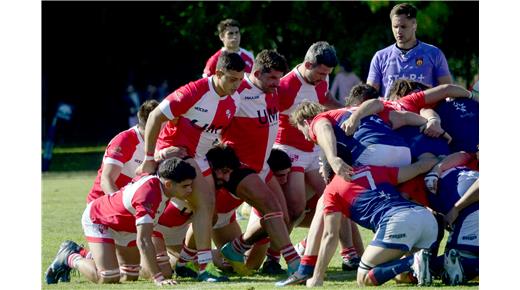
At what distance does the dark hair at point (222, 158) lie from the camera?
864 cm

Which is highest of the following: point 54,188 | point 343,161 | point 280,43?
point 280,43

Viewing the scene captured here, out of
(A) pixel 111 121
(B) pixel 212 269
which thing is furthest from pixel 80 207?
(A) pixel 111 121

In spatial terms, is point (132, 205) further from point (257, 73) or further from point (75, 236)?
point (75, 236)

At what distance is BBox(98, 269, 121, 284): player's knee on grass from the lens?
8.41 m

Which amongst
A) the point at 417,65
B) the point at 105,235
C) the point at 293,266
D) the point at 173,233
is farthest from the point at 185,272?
the point at 417,65

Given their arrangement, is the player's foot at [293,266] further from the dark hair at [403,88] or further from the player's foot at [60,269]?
the player's foot at [60,269]

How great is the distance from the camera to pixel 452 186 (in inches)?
309

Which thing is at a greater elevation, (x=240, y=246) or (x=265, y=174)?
(x=265, y=174)

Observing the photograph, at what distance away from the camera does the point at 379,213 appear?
7648mm

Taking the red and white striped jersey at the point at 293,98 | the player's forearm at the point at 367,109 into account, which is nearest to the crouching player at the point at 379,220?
the player's forearm at the point at 367,109

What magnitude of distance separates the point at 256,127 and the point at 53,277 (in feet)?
6.87

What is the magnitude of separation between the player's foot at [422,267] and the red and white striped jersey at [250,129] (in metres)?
1.94

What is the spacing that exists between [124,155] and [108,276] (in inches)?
55.6

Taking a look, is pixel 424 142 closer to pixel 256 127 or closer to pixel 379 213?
pixel 379 213
